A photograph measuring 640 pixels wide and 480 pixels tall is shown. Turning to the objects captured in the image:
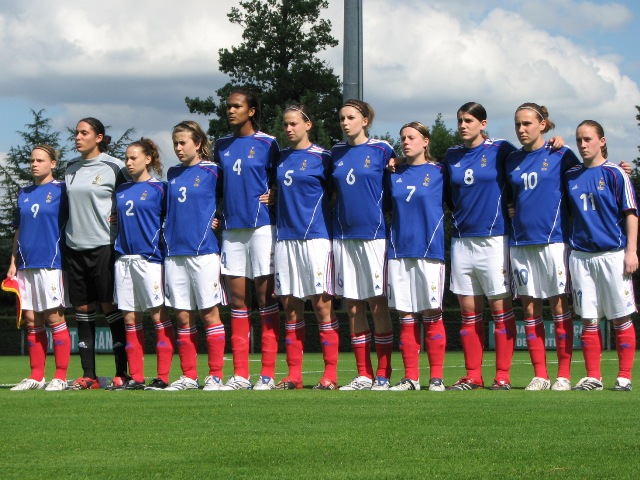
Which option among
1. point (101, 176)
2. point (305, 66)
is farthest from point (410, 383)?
point (305, 66)

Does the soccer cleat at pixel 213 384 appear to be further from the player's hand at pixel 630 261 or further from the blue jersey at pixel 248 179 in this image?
the player's hand at pixel 630 261

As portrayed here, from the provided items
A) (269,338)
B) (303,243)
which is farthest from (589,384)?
(269,338)

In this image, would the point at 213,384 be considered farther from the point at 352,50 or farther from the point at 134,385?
the point at 352,50

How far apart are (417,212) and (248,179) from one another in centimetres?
154

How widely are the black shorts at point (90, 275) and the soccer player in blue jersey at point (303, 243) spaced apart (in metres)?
1.71

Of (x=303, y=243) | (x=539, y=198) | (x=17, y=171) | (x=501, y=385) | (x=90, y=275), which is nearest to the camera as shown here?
(x=539, y=198)

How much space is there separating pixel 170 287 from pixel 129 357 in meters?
0.82

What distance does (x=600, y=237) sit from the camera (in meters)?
8.85

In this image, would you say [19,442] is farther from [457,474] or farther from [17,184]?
[17,184]

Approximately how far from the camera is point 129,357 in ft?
32.4

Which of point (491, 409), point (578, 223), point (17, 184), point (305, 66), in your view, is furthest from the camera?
point (305, 66)

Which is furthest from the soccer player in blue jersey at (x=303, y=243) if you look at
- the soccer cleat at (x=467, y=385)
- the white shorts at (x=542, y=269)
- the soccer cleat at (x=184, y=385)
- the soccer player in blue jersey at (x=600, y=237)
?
the soccer player in blue jersey at (x=600, y=237)

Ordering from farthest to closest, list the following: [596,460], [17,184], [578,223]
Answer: [17,184] < [578,223] < [596,460]

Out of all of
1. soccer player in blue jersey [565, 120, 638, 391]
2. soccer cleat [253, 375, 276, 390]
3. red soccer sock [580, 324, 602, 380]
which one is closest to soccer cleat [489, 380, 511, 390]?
soccer player in blue jersey [565, 120, 638, 391]
